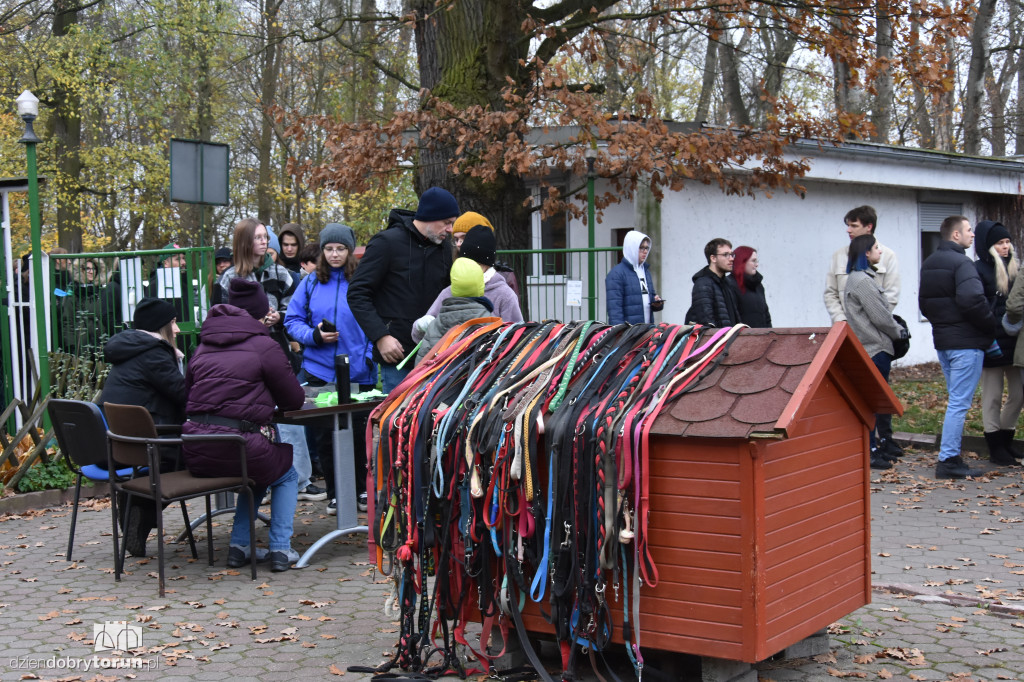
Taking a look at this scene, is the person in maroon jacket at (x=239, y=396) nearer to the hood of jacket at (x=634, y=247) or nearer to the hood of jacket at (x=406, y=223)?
the hood of jacket at (x=406, y=223)

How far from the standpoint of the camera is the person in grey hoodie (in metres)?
8.72

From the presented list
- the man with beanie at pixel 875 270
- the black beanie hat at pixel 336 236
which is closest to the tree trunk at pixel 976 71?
the man with beanie at pixel 875 270

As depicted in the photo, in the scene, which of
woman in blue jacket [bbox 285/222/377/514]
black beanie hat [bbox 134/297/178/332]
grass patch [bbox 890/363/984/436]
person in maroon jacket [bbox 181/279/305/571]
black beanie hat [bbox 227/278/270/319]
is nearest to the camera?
person in maroon jacket [bbox 181/279/305/571]

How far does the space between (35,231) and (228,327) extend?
408cm

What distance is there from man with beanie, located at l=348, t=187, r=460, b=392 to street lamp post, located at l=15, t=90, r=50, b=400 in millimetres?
3787

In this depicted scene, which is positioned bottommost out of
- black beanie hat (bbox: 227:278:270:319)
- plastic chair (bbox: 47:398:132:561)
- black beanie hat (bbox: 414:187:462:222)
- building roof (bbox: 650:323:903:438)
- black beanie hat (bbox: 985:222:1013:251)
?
plastic chair (bbox: 47:398:132:561)

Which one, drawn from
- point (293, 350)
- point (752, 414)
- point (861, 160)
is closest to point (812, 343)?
point (752, 414)

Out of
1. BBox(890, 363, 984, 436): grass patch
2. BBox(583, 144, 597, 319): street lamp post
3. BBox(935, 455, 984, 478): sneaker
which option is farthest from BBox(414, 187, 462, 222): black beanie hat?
BBox(890, 363, 984, 436): grass patch

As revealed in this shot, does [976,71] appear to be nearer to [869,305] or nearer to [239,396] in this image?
[869,305]

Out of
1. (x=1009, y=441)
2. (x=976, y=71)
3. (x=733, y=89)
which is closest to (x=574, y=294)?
(x=1009, y=441)

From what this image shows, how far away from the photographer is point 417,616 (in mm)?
4449

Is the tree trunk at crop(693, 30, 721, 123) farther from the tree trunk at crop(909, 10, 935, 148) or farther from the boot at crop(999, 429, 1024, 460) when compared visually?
the boot at crop(999, 429, 1024, 460)

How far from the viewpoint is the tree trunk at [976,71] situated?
2195 cm

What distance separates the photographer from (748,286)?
944 centimetres
